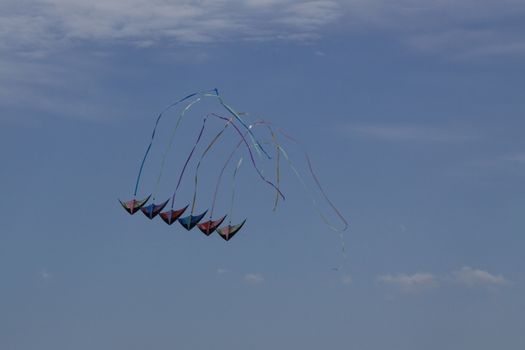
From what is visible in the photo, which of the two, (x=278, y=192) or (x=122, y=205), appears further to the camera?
(x=122, y=205)

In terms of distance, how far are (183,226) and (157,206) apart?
81.7 inches

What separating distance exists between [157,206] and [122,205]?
240cm

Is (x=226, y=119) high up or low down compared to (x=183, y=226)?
up

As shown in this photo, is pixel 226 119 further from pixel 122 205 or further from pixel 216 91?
pixel 122 205

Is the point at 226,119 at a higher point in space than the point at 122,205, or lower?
higher

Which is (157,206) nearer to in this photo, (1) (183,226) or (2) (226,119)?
(1) (183,226)

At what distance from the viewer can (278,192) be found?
6588 centimetres

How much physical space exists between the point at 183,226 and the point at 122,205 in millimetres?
4265

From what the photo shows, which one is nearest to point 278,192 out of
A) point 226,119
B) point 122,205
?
point 226,119

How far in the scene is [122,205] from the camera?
73500 mm

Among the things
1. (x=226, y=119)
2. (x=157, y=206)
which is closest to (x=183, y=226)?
(x=157, y=206)

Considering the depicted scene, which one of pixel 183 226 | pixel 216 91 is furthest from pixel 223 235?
pixel 216 91

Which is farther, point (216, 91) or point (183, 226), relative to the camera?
point (183, 226)

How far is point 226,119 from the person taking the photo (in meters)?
68.8
